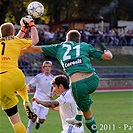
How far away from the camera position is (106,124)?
15.6 meters

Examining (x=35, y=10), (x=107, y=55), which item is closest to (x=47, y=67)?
(x=35, y=10)

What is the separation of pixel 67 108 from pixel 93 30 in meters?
34.8

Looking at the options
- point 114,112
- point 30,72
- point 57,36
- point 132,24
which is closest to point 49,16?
point 132,24

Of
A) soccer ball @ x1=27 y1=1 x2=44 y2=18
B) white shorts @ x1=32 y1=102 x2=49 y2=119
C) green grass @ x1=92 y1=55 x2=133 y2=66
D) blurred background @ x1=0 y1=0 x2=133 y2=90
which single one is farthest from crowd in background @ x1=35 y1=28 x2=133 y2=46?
soccer ball @ x1=27 y1=1 x2=44 y2=18

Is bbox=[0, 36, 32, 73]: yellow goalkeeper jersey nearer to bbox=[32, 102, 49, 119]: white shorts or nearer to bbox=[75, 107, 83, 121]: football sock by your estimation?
bbox=[75, 107, 83, 121]: football sock

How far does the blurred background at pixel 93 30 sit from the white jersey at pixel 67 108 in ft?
75.8

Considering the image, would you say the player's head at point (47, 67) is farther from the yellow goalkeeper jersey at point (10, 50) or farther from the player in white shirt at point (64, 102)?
the player in white shirt at point (64, 102)

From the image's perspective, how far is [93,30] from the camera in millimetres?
44844

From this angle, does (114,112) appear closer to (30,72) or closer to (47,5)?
(30,72)

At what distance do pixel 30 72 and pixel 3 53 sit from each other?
24.8m

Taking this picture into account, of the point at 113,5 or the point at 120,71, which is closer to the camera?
the point at 120,71

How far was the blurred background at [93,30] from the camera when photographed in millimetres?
36972

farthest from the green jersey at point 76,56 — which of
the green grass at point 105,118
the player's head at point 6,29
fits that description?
the green grass at point 105,118

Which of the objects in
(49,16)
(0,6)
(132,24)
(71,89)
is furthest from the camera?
(49,16)
